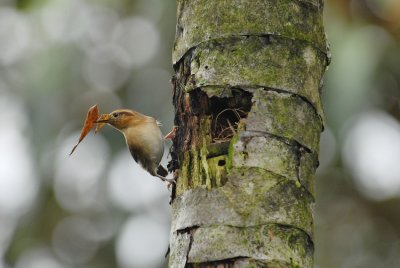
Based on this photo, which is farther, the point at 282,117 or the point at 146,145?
the point at 146,145

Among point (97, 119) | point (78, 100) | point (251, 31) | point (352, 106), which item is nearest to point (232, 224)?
point (251, 31)

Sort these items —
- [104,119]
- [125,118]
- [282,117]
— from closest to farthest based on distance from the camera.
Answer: [282,117]
[104,119]
[125,118]

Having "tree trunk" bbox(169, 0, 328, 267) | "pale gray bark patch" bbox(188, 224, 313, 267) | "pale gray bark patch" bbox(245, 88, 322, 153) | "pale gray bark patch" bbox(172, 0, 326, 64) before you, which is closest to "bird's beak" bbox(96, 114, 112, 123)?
"tree trunk" bbox(169, 0, 328, 267)

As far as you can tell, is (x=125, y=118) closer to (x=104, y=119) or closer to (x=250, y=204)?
(x=104, y=119)

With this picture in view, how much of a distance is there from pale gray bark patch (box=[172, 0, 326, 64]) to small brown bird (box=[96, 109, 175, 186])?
1.66m

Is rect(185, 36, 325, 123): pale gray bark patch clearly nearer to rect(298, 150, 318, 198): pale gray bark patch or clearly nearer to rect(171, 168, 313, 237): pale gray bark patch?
rect(298, 150, 318, 198): pale gray bark patch

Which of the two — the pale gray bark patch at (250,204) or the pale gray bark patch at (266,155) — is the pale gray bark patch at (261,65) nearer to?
the pale gray bark patch at (266,155)

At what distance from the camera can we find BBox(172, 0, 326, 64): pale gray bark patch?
11.0 feet

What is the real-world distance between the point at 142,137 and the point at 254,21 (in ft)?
6.35

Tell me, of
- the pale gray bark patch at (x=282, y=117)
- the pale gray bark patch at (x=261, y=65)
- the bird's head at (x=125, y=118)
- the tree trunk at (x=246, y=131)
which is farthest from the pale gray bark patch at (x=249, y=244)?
the bird's head at (x=125, y=118)

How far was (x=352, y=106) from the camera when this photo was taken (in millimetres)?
8203

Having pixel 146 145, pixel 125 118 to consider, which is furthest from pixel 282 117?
pixel 125 118

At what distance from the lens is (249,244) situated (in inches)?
119

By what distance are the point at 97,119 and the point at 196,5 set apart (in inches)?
59.5
